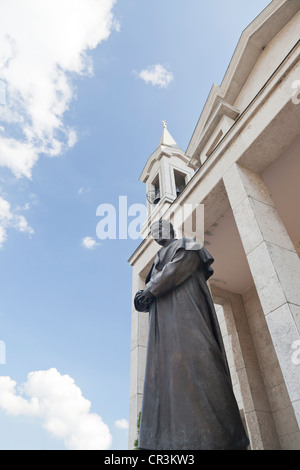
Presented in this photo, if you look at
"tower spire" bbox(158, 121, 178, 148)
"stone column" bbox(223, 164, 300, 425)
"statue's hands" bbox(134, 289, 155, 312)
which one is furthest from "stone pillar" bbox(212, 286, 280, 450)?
"tower spire" bbox(158, 121, 178, 148)

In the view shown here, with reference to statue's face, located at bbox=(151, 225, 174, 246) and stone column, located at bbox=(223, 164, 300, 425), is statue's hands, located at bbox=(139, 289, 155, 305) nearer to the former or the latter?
statue's face, located at bbox=(151, 225, 174, 246)

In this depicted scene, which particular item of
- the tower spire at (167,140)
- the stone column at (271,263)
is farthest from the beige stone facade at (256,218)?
the tower spire at (167,140)

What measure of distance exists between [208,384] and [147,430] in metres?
0.69

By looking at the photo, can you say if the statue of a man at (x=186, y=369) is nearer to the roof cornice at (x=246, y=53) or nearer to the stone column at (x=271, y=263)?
the stone column at (x=271, y=263)

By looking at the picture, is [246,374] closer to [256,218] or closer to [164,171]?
[256,218]

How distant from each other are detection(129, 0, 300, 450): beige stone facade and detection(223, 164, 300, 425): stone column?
0.02 meters

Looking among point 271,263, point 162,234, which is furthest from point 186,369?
point 271,263

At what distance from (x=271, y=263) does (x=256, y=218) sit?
1115mm

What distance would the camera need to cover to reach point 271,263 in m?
5.71

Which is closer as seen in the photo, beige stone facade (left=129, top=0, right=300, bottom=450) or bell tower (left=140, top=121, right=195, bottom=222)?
beige stone facade (left=129, top=0, right=300, bottom=450)

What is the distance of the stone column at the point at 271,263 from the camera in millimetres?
4777

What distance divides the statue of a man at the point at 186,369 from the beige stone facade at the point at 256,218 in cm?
219

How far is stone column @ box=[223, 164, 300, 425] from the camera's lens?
4777mm
